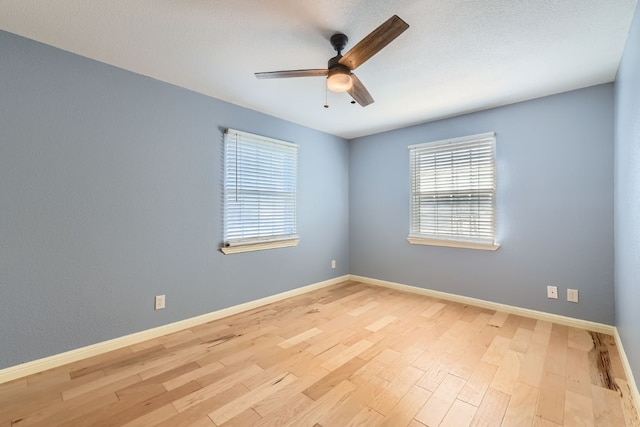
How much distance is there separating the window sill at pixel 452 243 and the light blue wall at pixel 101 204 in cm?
217

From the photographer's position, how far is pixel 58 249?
2.02 meters

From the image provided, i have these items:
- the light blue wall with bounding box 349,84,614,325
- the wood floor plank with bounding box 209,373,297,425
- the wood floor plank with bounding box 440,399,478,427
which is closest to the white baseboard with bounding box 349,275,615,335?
the light blue wall with bounding box 349,84,614,325

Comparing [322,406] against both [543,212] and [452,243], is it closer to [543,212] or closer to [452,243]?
[452,243]

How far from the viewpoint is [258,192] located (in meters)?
3.25

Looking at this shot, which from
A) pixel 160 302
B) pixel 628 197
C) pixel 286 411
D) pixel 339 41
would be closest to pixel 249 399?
pixel 286 411

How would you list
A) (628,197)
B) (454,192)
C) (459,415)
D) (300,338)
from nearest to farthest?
1. (459,415)
2. (628,197)
3. (300,338)
4. (454,192)

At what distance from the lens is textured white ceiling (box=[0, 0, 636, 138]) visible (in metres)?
1.62

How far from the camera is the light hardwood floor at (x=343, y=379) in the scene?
150cm

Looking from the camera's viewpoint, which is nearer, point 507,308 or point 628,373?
point 628,373

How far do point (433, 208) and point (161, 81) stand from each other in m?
3.36

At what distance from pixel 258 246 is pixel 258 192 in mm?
644

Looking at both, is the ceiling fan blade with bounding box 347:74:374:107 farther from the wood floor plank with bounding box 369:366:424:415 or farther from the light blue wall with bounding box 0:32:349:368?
the wood floor plank with bounding box 369:366:424:415

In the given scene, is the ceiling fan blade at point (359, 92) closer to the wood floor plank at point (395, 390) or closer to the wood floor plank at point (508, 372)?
the wood floor plank at point (395, 390)

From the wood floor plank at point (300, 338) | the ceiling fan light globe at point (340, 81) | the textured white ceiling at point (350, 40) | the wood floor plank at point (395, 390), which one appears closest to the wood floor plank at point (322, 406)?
the wood floor plank at point (395, 390)
